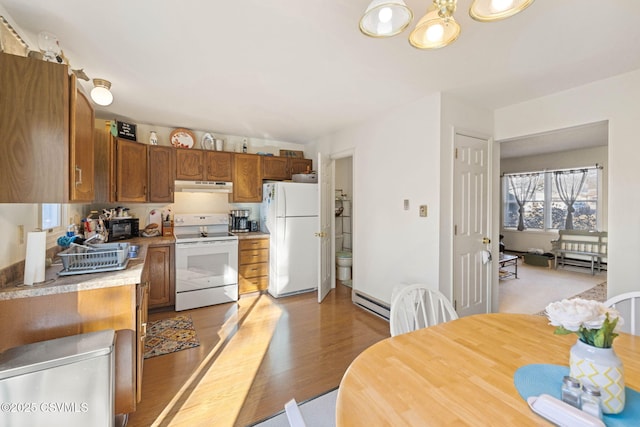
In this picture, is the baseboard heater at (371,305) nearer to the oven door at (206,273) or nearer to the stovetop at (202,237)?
the oven door at (206,273)

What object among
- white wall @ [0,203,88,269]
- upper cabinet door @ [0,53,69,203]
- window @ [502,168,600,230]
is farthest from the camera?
window @ [502,168,600,230]

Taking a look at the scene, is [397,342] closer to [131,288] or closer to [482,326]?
[482,326]

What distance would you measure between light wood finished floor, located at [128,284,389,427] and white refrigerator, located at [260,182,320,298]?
0.47 meters

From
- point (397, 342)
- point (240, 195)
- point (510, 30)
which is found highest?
point (510, 30)

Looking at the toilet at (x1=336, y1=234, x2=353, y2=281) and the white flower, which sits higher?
the white flower

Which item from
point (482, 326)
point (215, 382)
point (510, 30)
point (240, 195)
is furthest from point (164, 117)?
point (482, 326)

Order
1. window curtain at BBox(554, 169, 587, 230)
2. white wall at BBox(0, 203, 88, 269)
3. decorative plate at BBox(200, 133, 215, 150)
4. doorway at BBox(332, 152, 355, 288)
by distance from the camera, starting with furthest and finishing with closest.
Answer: window curtain at BBox(554, 169, 587, 230), doorway at BBox(332, 152, 355, 288), decorative plate at BBox(200, 133, 215, 150), white wall at BBox(0, 203, 88, 269)

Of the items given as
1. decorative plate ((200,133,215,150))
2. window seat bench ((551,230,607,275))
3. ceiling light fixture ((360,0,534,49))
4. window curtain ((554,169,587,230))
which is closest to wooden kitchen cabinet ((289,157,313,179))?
decorative plate ((200,133,215,150))

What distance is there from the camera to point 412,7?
56.8 inches

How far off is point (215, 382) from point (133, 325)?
0.80 m

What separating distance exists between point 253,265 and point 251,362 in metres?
1.74

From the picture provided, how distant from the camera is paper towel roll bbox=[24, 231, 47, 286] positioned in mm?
1438

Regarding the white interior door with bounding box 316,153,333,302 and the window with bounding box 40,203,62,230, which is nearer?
the window with bounding box 40,203,62,230

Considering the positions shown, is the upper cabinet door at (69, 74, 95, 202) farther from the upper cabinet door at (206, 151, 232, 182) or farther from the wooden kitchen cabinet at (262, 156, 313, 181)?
the wooden kitchen cabinet at (262, 156, 313, 181)
